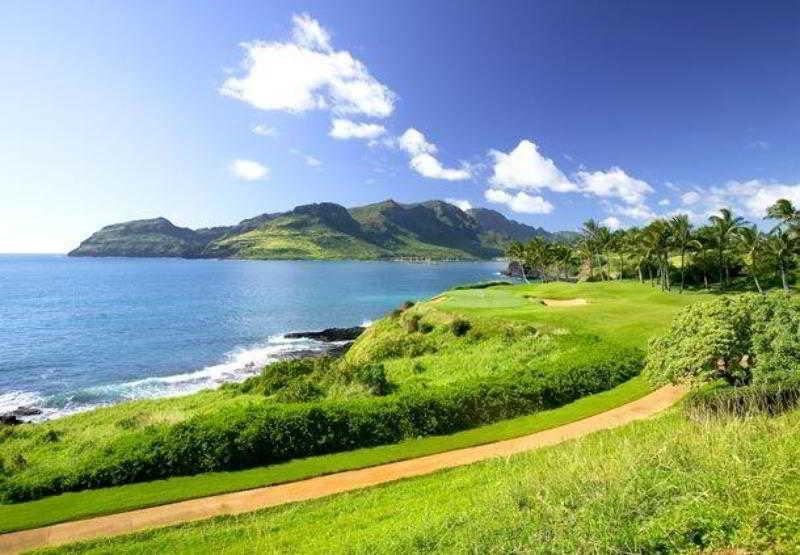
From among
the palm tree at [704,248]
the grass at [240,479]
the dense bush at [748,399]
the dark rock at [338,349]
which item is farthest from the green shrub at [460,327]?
the palm tree at [704,248]

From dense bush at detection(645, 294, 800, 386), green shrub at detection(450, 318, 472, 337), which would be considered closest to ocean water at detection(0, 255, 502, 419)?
green shrub at detection(450, 318, 472, 337)

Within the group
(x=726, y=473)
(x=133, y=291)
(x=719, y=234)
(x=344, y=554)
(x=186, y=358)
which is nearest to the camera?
(x=726, y=473)

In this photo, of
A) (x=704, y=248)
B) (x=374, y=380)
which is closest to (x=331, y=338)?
(x=374, y=380)

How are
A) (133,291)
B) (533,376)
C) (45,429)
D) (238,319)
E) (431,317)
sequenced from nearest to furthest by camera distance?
(533,376) < (45,429) < (431,317) < (238,319) < (133,291)

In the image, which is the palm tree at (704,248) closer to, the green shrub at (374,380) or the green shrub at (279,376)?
the green shrub at (279,376)

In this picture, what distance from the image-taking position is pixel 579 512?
9828 millimetres

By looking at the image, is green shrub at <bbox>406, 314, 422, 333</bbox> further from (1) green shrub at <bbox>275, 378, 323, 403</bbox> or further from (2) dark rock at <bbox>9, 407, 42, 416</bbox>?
(2) dark rock at <bbox>9, 407, 42, 416</bbox>

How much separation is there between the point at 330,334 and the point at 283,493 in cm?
6554

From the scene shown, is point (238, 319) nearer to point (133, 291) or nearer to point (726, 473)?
point (133, 291)

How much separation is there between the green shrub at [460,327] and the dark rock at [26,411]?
39.2m

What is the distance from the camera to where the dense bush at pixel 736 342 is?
22.2m

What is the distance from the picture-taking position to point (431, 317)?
5681 centimetres

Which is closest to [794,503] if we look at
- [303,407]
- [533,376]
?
[303,407]

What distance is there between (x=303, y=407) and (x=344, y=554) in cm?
1171
